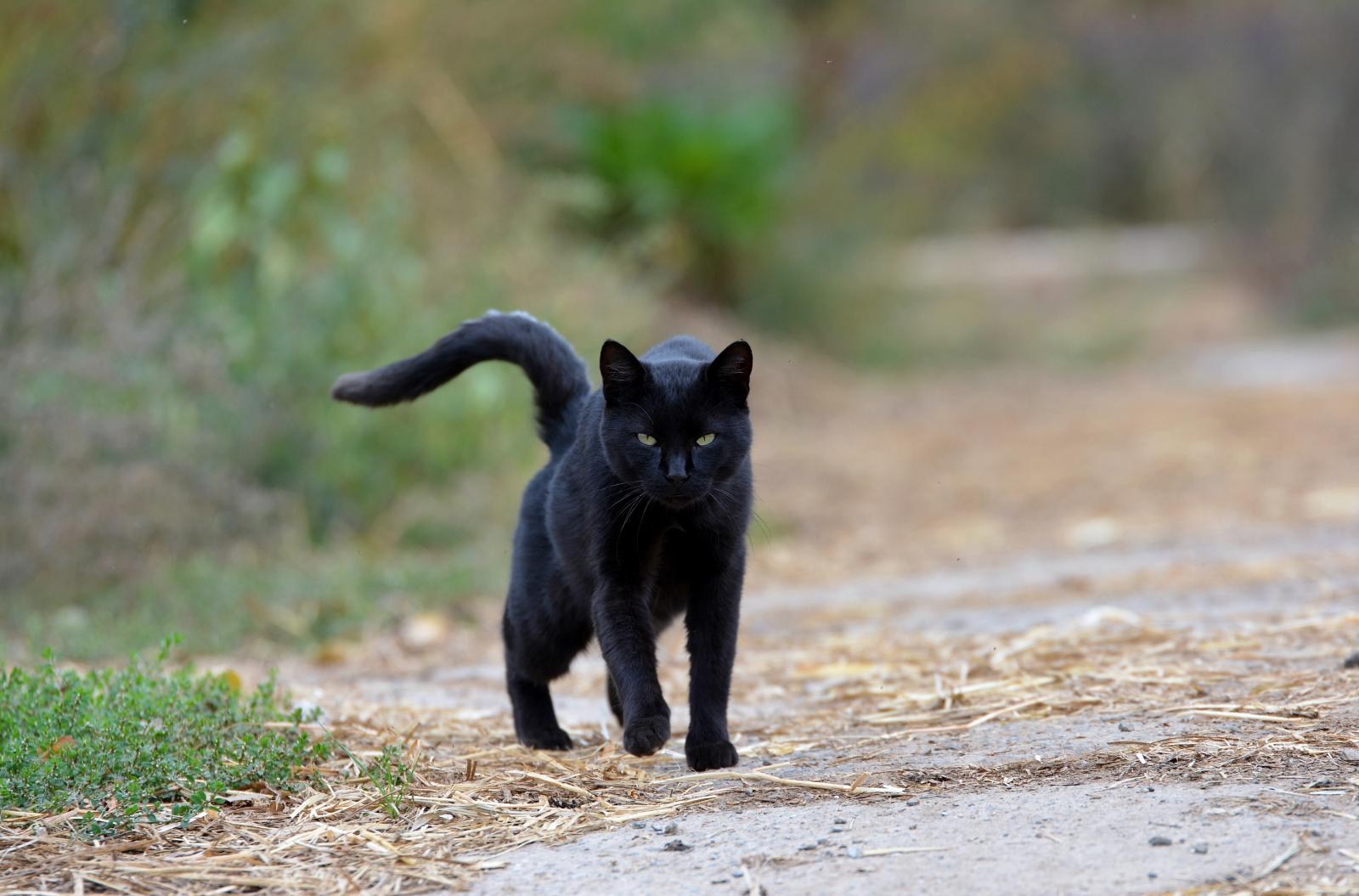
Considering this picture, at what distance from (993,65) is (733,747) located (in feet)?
42.9

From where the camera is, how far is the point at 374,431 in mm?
6965

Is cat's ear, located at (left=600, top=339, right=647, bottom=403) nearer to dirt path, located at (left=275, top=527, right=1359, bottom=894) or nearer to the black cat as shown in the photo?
the black cat

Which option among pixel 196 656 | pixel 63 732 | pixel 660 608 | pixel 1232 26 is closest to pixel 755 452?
pixel 196 656

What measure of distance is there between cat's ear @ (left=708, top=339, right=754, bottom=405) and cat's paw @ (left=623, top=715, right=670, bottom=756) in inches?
28.9

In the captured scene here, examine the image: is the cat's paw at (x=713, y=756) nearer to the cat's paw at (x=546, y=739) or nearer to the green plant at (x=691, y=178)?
the cat's paw at (x=546, y=739)

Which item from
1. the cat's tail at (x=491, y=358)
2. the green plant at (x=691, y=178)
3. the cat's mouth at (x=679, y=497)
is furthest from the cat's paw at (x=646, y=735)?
the green plant at (x=691, y=178)

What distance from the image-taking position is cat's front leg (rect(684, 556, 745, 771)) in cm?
324

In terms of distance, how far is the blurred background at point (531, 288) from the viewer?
19.3 ft

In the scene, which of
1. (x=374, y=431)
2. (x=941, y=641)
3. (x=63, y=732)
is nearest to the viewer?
(x=63, y=732)

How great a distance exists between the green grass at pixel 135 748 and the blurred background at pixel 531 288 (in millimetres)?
1531

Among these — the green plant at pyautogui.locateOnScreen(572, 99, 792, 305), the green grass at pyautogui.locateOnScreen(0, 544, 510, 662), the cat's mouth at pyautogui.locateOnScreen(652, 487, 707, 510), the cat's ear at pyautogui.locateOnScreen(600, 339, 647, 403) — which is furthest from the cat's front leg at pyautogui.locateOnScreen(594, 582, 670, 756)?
the green plant at pyautogui.locateOnScreen(572, 99, 792, 305)

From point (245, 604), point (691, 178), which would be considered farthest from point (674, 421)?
point (691, 178)

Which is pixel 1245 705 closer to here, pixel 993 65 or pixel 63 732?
pixel 63 732

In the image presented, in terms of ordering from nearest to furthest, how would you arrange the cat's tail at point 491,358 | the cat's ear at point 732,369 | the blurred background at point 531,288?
the cat's ear at point 732,369 → the cat's tail at point 491,358 → the blurred background at point 531,288
